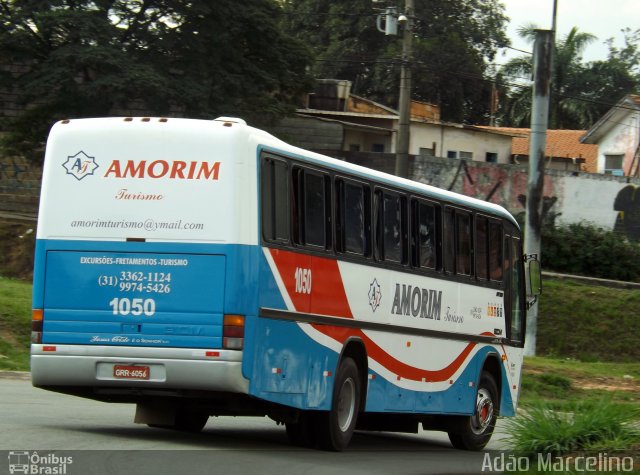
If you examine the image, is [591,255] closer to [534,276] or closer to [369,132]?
[369,132]

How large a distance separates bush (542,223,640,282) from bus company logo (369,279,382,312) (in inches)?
1086

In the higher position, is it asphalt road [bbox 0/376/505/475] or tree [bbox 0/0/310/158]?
tree [bbox 0/0/310/158]

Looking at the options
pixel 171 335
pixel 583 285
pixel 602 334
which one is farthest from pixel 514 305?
pixel 583 285

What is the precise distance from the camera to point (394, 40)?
6619 centimetres

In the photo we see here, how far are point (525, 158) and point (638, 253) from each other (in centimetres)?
2190

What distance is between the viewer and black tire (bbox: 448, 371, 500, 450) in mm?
16125

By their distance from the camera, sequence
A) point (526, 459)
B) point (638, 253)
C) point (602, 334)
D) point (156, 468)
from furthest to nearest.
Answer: point (638, 253), point (602, 334), point (526, 459), point (156, 468)

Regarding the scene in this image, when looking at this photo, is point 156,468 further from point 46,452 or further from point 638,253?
point 638,253

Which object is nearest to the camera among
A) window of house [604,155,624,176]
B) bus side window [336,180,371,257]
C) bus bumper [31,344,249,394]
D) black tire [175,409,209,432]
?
bus bumper [31,344,249,394]

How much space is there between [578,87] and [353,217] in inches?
2574

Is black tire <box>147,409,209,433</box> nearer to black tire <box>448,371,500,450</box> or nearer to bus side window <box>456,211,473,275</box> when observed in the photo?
black tire <box>448,371,500,450</box>

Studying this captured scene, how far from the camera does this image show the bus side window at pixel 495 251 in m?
16.9

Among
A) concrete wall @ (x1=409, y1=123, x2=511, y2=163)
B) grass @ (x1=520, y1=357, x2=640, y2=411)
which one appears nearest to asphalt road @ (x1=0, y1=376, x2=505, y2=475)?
grass @ (x1=520, y1=357, x2=640, y2=411)

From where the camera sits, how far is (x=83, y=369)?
11359 millimetres
